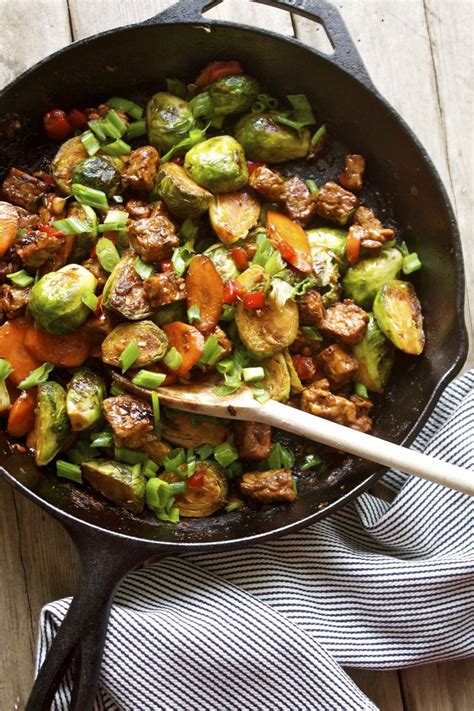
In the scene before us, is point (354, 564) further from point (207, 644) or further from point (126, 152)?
point (126, 152)

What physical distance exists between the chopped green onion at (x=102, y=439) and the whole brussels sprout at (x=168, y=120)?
1.32 m

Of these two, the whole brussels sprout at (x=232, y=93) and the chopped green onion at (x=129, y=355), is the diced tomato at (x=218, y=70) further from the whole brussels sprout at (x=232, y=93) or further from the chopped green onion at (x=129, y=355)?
the chopped green onion at (x=129, y=355)

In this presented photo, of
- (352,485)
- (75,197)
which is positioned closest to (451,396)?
(352,485)

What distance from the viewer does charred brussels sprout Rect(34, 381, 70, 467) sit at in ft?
11.1

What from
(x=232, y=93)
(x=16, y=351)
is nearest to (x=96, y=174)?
(x=232, y=93)

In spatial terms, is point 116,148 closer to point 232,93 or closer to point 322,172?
point 232,93

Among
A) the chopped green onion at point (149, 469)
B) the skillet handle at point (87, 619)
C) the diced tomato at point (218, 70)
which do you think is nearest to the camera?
the skillet handle at point (87, 619)

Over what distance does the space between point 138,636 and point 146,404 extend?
978 millimetres

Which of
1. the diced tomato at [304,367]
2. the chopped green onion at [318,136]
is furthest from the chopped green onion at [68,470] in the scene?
the chopped green onion at [318,136]

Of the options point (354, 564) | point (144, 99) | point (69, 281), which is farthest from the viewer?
point (144, 99)

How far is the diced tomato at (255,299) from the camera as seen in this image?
3.37m

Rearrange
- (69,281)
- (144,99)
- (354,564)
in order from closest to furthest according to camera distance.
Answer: (69,281)
(354,564)
(144,99)

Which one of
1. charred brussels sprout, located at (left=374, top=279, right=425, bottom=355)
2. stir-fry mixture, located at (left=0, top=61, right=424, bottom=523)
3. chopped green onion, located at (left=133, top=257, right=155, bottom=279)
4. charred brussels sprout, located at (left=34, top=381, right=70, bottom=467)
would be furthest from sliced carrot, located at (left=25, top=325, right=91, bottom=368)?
charred brussels sprout, located at (left=374, top=279, right=425, bottom=355)

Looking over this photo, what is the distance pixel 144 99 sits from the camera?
12.7 ft
